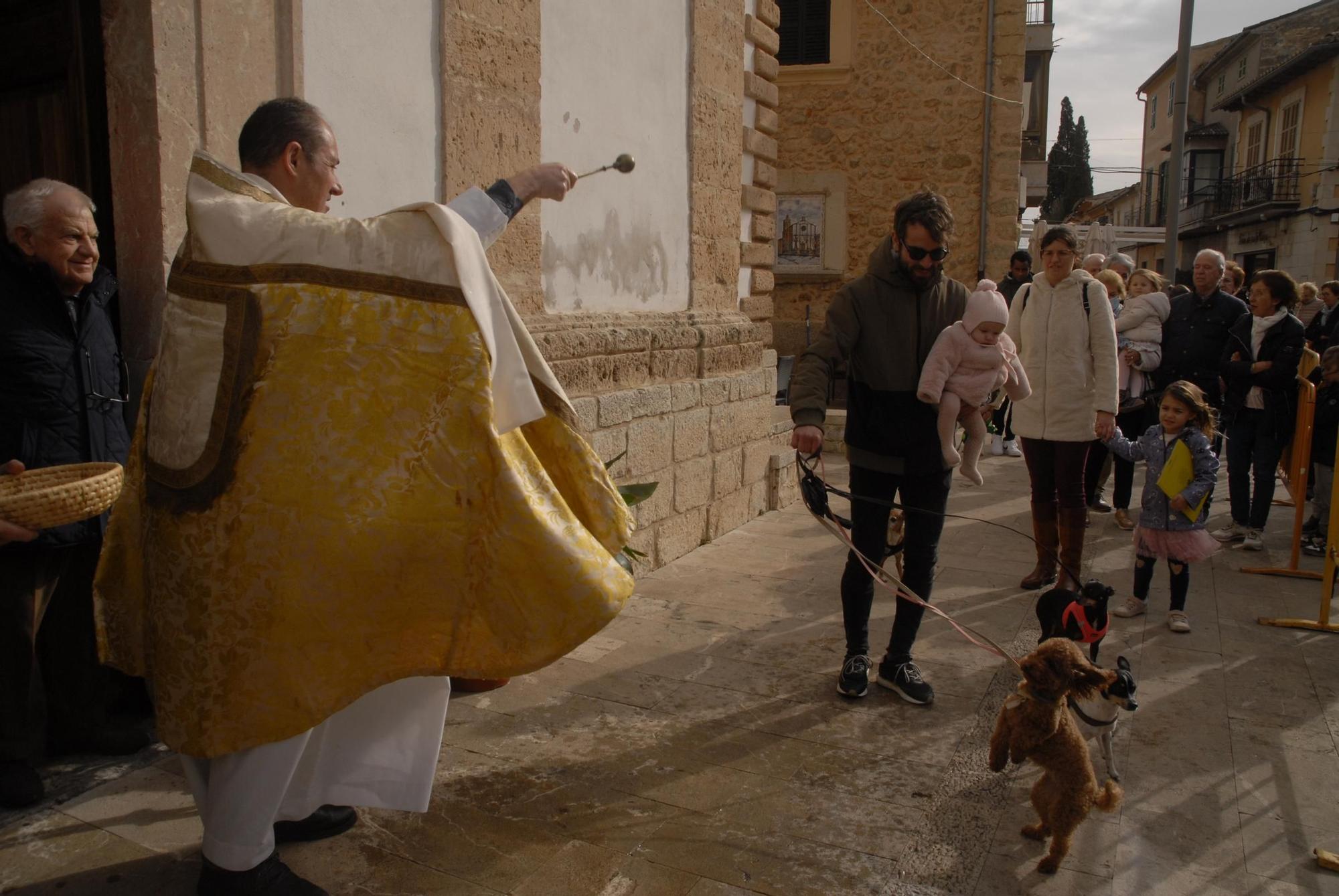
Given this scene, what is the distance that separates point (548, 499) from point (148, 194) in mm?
Result: 1943

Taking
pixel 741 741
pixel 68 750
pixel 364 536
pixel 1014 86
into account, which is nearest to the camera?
pixel 364 536

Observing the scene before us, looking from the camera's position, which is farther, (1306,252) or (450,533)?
(1306,252)

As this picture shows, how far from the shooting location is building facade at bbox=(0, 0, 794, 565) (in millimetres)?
3248

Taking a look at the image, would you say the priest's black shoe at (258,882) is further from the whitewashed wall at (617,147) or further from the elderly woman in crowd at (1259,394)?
the elderly woman in crowd at (1259,394)

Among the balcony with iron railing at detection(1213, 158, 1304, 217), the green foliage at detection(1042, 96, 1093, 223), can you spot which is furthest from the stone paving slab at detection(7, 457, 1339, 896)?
the green foliage at detection(1042, 96, 1093, 223)

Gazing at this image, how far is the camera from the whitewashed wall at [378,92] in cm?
366

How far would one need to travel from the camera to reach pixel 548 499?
2.17 meters

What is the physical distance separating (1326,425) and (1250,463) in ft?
2.27

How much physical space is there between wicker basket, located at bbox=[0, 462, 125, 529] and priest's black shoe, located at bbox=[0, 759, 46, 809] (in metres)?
0.80

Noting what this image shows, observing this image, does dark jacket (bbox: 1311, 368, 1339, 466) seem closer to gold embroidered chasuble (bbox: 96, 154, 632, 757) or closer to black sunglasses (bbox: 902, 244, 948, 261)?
black sunglasses (bbox: 902, 244, 948, 261)

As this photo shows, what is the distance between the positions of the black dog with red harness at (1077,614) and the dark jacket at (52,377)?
116 inches

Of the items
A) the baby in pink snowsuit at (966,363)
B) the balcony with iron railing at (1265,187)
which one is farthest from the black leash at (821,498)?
the balcony with iron railing at (1265,187)

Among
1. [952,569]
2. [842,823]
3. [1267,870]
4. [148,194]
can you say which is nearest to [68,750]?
[148,194]

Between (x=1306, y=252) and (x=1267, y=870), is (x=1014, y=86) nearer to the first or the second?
(x=1267, y=870)
